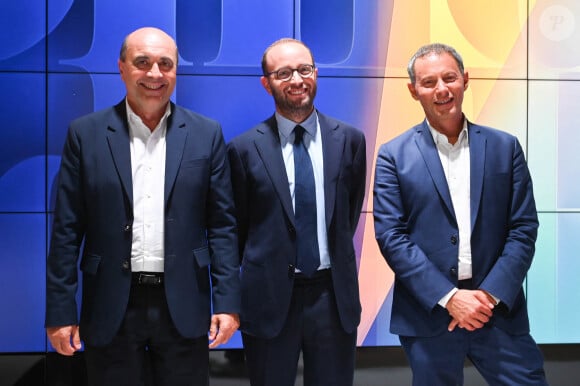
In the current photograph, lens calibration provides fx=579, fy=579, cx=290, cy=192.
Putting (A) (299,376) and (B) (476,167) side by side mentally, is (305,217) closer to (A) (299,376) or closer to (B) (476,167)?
(B) (476,167)

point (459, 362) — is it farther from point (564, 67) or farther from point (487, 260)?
point (564, 67)

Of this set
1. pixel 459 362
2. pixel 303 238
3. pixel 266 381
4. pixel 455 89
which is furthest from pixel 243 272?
pixel 455 89

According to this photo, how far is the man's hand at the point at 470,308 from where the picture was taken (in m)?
2.18

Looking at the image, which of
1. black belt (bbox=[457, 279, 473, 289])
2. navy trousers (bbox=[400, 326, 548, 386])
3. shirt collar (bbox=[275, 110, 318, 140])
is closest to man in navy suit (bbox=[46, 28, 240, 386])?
shirt collar (bbox=[275, 110, 318, 140])

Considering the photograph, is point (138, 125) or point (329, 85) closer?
point (138, 125)

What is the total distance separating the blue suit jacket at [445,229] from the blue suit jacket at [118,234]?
0.67 metres

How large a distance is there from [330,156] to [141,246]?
0.87 metres

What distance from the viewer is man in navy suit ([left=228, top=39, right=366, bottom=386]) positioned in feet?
7.83

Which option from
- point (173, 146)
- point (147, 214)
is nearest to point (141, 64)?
point (173, 146)

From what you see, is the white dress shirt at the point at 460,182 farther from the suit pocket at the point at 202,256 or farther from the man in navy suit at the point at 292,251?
the suit pocket at the point at 202,256

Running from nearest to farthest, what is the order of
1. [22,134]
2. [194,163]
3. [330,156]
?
[194,163] → [330,156] → [22,134]

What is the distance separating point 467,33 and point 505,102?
1.65 feet

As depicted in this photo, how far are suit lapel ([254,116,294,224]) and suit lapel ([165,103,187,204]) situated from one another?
13.7 inches

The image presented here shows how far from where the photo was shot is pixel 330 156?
8.20 ft
